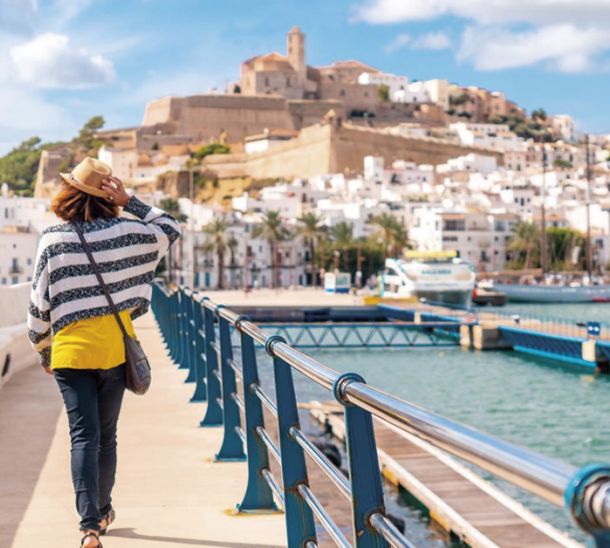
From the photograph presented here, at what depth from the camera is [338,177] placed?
4021 inches

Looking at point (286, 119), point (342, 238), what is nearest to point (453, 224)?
point (342, 238)

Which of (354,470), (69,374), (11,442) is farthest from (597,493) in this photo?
(11,442)

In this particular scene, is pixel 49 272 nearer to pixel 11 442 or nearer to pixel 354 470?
pixel 354 470

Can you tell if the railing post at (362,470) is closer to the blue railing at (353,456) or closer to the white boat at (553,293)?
the blue railing at (353,456)

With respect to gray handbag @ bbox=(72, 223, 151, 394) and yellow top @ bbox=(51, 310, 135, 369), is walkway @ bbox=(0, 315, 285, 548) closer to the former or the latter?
gray handbag @ bbox=(72, 223, 151, 394)

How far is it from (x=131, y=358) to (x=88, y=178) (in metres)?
0.71

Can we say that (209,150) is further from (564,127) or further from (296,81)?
(564,127)

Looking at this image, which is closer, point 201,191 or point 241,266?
point 241,266

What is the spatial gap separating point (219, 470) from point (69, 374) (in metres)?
1.96

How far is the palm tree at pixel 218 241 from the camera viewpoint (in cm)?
7669

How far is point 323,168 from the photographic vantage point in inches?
4309

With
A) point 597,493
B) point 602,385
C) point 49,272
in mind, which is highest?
point 49,272

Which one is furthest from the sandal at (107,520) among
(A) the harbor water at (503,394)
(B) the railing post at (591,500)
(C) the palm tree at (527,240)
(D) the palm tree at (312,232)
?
(C) the palm tree at (527,240)

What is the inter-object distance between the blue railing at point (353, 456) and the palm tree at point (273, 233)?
72.8 meters
